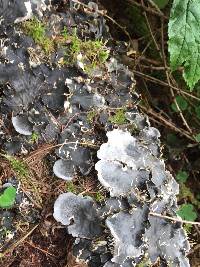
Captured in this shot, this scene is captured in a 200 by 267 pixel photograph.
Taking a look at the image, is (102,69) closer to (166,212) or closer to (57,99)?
(57,99)

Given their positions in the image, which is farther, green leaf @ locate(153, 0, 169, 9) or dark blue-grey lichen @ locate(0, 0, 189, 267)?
green leaf @ locate(153, 0, 169, 9)

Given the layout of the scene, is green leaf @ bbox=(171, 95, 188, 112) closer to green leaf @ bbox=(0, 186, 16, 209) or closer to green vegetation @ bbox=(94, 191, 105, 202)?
green vegetation @ bbox=(94, 191, 105, 202)

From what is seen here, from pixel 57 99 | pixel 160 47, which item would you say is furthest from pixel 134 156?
pixel 160 47

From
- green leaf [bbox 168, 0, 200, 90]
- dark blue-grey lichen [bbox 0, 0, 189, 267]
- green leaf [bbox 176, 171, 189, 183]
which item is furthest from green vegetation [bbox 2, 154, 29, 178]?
green leaf [bbox 176, 171, 189, 183]

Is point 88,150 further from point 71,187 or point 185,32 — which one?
point 185,32

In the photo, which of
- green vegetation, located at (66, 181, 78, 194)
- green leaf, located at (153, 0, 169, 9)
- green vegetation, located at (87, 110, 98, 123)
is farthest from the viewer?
green leaf, located at (153, 0, 169, 9)

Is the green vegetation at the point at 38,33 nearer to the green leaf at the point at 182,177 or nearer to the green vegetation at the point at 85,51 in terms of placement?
the green vegetation at the point at 85,51
